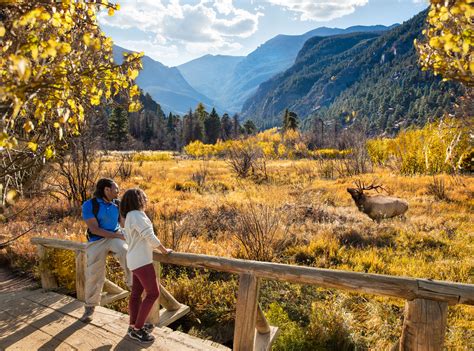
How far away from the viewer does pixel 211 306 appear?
5.12 m

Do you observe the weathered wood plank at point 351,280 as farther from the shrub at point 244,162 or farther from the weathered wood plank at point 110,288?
the shrub at point 244,162

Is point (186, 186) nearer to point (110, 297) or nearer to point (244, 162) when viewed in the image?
point (244, 162)

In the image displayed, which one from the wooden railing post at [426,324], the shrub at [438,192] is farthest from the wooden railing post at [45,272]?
the shrub at [438,192]

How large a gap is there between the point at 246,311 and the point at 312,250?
169 inches

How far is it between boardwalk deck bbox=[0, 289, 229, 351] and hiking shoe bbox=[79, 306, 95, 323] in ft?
0.15

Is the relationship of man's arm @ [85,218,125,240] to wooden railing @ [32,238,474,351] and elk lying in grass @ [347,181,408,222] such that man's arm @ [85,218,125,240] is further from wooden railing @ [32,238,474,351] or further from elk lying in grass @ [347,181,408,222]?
elk lying in grass @ [347,181,408,222]

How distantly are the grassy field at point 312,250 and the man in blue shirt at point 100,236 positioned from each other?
4.57ft

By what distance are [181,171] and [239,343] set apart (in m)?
19.9

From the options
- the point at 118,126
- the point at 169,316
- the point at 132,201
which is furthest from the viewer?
the point at 118,126

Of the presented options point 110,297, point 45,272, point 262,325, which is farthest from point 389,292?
point 45,272

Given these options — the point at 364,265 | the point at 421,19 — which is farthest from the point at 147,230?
the point at 421,19

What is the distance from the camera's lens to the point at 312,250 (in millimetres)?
7023

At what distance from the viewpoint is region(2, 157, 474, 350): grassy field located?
14.5 ft

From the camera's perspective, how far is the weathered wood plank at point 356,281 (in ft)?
7.33
